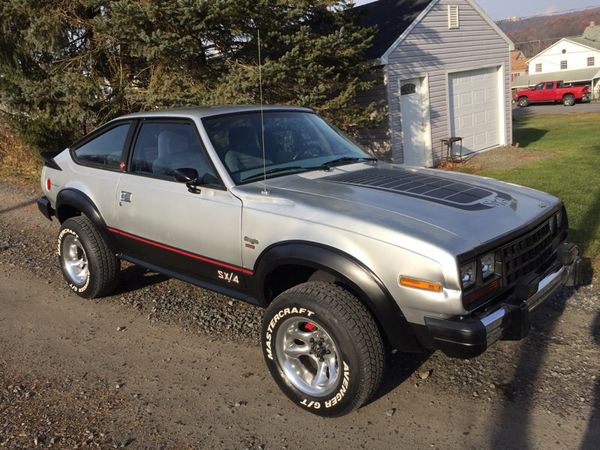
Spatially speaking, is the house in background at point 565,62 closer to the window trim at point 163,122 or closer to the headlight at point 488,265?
the window trim at point 163,122

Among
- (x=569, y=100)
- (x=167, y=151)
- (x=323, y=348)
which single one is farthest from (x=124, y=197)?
(x=569, y=100)

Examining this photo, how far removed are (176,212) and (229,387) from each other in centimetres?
129

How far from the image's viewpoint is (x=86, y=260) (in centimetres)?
503

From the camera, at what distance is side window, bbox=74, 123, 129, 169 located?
15.7 ft

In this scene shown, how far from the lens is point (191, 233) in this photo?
13.0ft

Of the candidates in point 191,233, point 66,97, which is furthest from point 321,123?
point 66,97

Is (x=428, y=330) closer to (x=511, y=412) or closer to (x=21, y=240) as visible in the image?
(x=511, y=412)

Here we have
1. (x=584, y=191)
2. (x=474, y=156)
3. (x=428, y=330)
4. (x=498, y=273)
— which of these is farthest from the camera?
(x=474, y=156)

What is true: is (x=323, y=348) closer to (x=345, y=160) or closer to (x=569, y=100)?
(x=345, y=160)

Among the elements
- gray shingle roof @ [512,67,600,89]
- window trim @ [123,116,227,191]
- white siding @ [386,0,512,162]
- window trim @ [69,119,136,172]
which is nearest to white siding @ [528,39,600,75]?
gray shingle roof @ [512,67,600,89]

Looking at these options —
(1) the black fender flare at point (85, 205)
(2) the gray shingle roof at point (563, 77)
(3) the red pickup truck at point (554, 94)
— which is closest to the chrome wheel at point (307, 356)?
(1) the black fender flare at point (85, 205)

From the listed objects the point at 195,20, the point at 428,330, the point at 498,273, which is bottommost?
the point at 428,330

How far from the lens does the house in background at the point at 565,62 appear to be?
2467 inches

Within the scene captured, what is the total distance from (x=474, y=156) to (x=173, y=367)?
13746 millimetres
